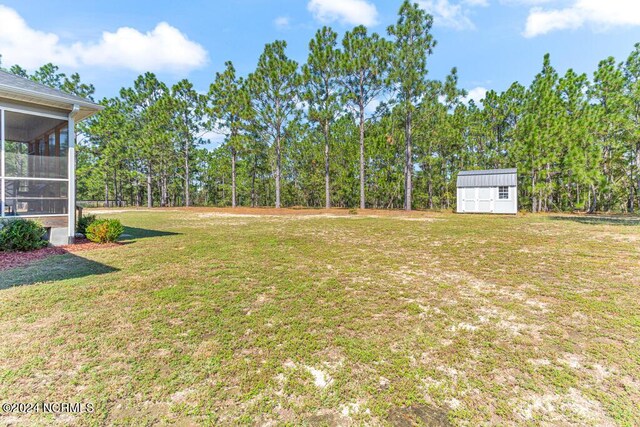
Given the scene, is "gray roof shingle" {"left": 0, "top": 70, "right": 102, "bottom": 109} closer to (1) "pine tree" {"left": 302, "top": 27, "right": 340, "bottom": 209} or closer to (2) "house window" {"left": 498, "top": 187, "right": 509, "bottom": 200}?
(1) "pine tree" {"left": 302, "top": 27, "right": 340, "bottom": 209}

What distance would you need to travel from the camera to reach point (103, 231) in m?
7.18

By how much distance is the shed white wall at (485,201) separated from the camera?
18.5m

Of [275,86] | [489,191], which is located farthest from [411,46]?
[489,191]

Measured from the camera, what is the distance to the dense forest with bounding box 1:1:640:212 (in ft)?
60.2

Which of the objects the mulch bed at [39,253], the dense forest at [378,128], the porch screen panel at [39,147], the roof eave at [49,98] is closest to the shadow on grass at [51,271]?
the mulch bed at [39,253]

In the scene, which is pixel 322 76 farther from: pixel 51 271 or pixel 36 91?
pixel 51 271

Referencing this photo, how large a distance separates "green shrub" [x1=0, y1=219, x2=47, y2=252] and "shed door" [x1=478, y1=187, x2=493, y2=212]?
2221 centimetres

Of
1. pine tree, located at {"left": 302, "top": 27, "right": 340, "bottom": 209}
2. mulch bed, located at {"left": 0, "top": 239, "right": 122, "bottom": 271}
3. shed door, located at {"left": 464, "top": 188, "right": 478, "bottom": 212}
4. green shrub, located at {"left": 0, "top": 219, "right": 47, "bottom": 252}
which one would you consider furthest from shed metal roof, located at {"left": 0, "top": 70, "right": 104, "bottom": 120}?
shed door, located at {"left": 464, "top": 188, "right": 478, "bottom": 212}

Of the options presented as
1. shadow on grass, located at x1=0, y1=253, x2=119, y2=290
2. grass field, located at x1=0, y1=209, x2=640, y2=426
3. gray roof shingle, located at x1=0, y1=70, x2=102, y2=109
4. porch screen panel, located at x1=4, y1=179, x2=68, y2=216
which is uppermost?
gray roof shingle, located at x1=0, y1=70, x2=102, y2=109

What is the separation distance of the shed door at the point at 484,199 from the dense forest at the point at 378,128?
3800mm

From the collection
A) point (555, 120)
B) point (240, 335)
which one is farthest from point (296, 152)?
point (240, 335)

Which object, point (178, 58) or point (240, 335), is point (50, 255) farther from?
point (178, 58)

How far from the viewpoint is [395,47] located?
1919 centimetres

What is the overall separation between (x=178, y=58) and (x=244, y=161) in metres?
19.4
